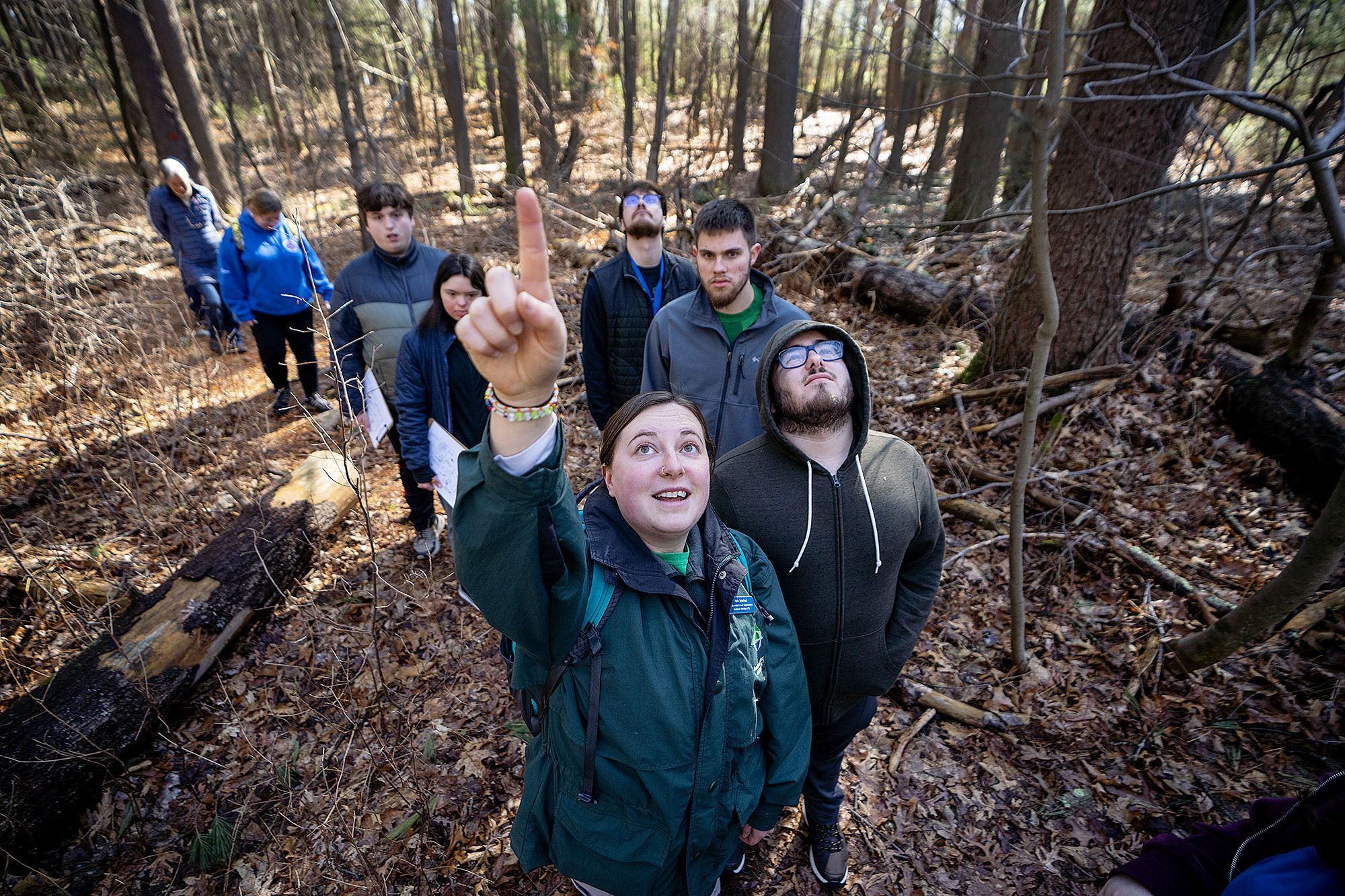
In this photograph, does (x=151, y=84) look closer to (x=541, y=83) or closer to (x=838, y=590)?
(x=541, y=83)

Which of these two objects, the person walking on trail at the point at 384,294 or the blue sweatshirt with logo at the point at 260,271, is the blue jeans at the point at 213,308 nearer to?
the blue sweatshirt with logo at the point at 260,271

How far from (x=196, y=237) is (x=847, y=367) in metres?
8.75

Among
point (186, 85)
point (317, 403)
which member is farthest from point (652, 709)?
point (186, 85)

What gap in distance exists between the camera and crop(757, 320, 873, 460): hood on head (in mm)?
2125

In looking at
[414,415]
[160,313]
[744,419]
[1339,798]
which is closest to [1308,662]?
[1339,798]

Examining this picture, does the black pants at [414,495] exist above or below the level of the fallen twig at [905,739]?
above

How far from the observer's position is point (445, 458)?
3285 millimetres

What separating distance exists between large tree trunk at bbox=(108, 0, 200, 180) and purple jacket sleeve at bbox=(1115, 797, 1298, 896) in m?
13.7

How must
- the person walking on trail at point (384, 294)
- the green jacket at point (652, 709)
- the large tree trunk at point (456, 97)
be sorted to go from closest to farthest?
the green jacket at point (652, 709)
the person walking on trail at point (384, 294)
the large tree trunk at point (456, 97)

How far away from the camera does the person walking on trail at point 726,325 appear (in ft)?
9.93

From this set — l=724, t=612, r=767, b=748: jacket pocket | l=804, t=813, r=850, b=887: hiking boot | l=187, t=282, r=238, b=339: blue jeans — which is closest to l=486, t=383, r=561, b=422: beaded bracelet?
l=724, t=612, r=767, b=748: jacket pocket

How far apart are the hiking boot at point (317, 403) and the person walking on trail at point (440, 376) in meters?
3.22

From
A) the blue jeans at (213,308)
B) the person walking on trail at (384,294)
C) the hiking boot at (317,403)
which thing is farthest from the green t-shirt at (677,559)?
the blue jeans at (213,308)

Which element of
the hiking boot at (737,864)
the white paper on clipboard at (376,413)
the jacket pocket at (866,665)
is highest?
the white paper on clipboard at (376,413)
